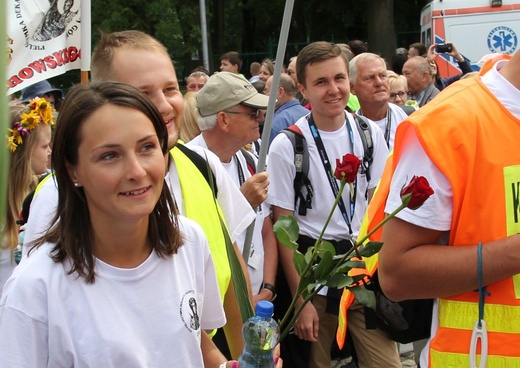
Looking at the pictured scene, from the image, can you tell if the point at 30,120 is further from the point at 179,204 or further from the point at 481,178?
the point at 481,178

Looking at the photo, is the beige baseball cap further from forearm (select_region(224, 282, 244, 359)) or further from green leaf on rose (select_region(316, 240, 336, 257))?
green leaf on rose (select_region(316, 240, 336, 257))

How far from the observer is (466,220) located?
5.90 ft

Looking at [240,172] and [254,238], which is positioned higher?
[240,172]

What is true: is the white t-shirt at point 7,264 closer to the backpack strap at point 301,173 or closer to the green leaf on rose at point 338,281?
the backpack strap at point 301,173

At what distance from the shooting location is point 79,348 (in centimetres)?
152

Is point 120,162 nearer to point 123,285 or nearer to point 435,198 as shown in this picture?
point 123,285

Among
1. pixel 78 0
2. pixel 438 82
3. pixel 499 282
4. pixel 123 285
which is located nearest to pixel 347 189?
pixel 78 0

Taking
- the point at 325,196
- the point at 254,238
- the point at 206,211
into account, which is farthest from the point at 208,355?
the point at 325,196

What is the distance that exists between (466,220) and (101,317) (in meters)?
0.92

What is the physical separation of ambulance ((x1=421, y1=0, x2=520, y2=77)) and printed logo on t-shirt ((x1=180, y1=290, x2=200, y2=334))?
12.8 meters

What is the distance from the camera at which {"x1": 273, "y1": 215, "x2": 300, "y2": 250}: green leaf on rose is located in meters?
1.55

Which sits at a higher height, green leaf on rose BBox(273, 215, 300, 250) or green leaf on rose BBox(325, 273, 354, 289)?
green leaf on rose BBox(273, 215, 300, 250)

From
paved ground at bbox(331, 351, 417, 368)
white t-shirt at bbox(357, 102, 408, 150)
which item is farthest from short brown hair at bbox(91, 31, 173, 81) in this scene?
paved ground at bbox(331, 351, 417, 368)

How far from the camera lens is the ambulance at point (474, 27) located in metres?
13.7
